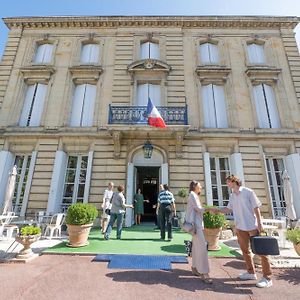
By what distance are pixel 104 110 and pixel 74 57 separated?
426cm

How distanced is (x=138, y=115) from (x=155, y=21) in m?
7.13

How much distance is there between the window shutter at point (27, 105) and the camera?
37.9 feet

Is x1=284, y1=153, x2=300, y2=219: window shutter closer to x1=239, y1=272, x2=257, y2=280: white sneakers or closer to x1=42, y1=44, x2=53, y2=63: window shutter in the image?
x1=239, y1=272, x2=257, y2=280: white sneakers

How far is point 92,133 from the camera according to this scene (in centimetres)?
1088

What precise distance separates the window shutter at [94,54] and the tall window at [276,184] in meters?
11.3

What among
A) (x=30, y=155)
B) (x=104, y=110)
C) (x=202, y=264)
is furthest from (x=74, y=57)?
(x=202, y=264)

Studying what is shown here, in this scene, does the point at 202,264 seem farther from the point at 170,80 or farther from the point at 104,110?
the point at 170,80

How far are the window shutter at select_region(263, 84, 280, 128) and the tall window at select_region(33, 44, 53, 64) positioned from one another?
42.3 ft

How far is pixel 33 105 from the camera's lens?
465 inches

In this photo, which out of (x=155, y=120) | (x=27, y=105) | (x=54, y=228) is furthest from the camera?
(x=27, y=105)

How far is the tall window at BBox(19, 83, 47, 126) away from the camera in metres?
11.6

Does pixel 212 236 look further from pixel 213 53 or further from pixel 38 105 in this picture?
pixel 213 53

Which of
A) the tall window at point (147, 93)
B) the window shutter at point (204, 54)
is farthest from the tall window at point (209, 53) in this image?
the tall window at point (147, 93)

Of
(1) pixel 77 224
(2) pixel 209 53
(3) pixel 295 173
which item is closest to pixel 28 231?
(1) pixel 77 224
